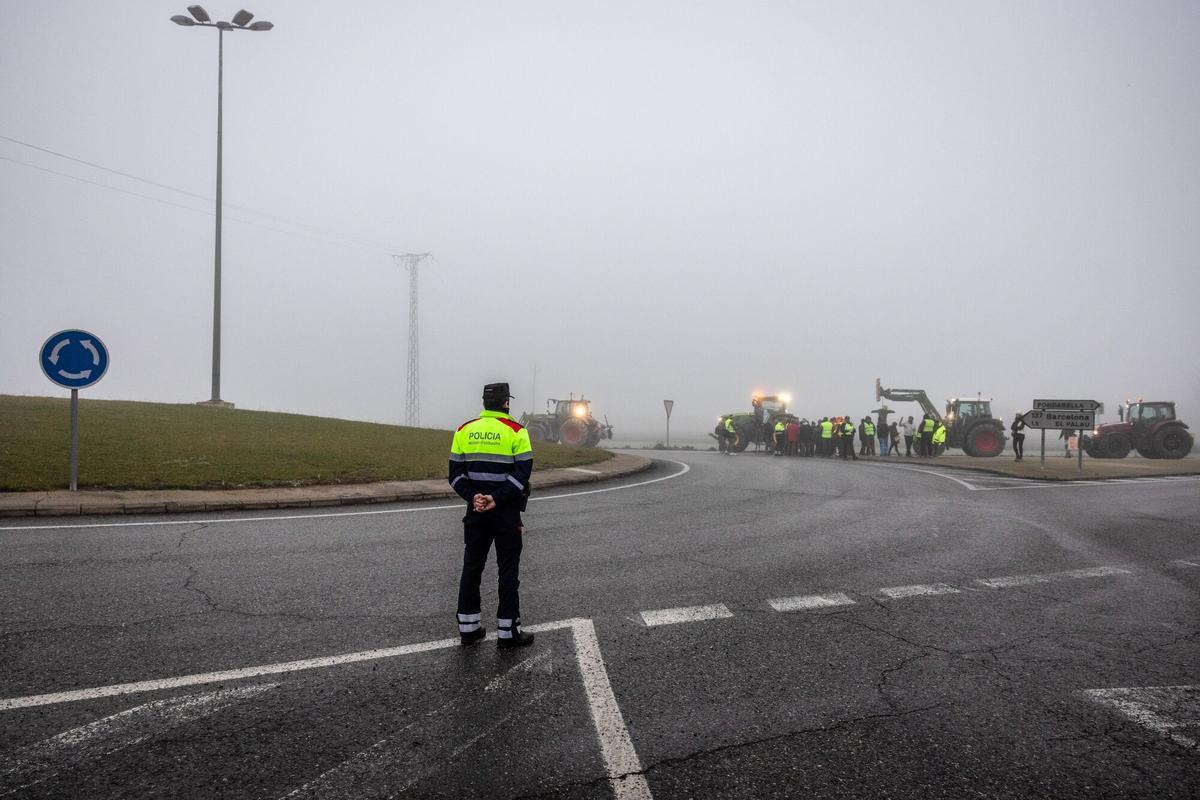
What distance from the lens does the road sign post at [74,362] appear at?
938 cm

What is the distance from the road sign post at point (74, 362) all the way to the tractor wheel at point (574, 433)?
20.6 metres

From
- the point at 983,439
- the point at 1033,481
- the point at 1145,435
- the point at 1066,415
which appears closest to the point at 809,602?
the point at 1033,481

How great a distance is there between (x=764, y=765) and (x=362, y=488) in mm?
9055

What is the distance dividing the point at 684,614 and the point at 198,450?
11550 millimetres

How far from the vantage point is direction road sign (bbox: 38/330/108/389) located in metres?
9.41

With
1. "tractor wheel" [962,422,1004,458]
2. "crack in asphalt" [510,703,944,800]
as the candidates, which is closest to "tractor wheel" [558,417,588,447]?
"tractor wheel" [962,422,1004,458]

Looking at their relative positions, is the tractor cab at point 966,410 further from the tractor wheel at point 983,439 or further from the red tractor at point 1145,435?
the red tractor at point 1145,435

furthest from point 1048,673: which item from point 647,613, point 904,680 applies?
point 647,613

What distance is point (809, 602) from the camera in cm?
509

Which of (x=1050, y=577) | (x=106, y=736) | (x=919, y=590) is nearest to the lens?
(x=106, y=736)

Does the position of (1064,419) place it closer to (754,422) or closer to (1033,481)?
(1033,481)

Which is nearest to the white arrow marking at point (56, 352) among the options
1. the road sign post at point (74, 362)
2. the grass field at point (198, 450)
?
the road sign post at point (74, 362)

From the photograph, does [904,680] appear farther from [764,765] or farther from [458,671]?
[458,671]

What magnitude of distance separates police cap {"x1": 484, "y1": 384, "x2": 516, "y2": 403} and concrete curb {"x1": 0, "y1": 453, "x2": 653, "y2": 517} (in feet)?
19.4
